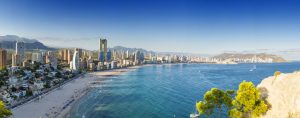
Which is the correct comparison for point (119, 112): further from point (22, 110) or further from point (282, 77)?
point (282, 77)

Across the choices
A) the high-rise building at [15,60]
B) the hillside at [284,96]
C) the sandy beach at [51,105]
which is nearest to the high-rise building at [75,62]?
the high-rise building at [15,60]

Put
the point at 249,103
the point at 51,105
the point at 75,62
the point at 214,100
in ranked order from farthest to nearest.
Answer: the point at 75,62 < the point at 51,105 < the point at 214,100 < the point at 249,103

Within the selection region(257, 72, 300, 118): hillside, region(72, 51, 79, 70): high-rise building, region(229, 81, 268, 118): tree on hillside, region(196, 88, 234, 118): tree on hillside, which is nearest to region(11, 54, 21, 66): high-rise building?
region(72, 51, 79, 70): high-rise building

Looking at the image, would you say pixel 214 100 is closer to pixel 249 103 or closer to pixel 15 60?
pixel 249 103

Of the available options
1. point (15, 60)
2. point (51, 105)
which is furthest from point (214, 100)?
point (15, 60)

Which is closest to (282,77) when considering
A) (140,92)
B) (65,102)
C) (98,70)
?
(65,102)
